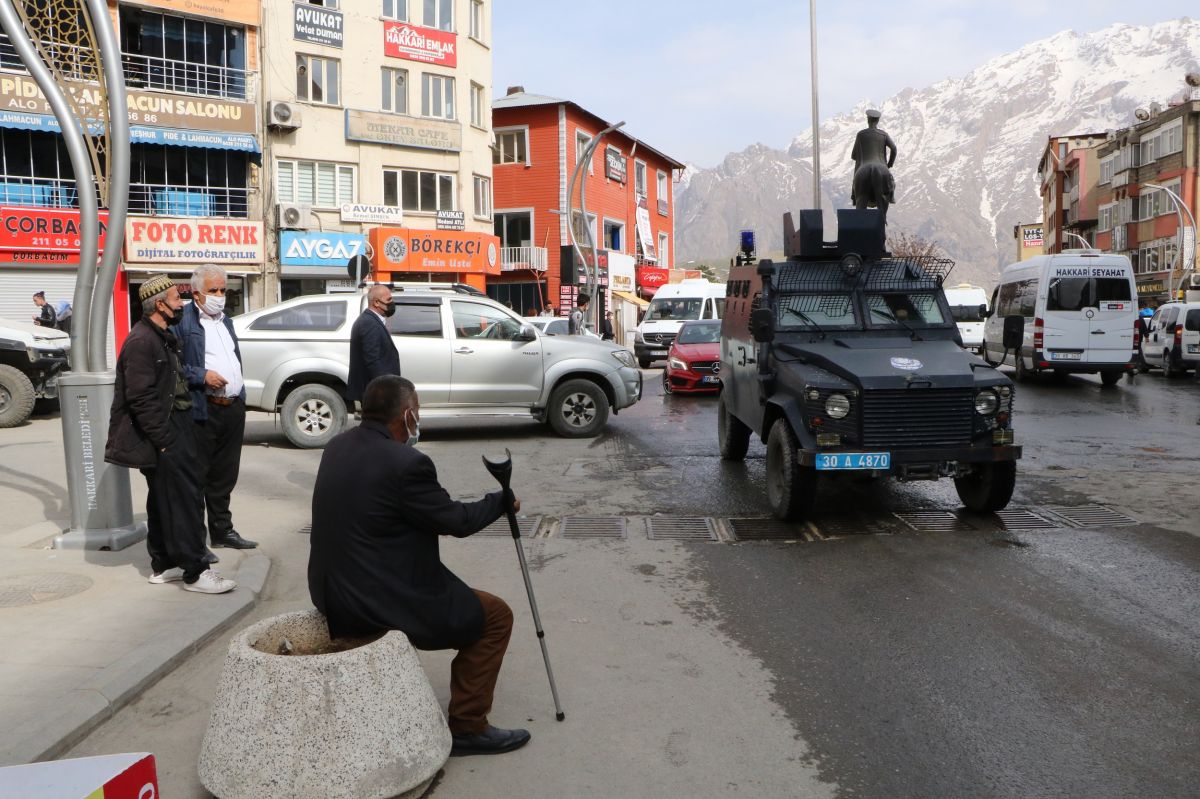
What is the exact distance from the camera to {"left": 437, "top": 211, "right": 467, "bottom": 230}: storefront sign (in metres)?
35.5

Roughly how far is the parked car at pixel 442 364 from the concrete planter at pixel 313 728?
9.32m

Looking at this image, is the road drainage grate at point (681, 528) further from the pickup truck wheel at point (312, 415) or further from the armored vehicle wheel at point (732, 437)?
the pickup truck wheel at point (312, 415)

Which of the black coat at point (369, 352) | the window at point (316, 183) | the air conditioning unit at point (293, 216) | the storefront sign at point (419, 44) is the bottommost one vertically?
the black coat at point (369, 352)

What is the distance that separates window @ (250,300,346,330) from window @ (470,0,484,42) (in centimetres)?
2626

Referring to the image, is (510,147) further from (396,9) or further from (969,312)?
(969,312)

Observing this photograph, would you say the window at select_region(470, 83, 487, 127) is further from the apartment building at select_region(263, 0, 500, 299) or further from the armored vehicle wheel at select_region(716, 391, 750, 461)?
the armored vehicle wheel at select_region(716, 391, 750, 461)

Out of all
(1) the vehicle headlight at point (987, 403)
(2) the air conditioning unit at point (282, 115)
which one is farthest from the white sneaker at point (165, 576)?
(2) the air conditioning unit at point (282, 115)

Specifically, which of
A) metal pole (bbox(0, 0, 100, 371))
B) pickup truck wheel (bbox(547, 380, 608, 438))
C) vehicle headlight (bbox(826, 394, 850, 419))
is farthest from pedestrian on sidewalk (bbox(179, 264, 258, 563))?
pickup truck wheel (bbox(547, 380, 608, 438))

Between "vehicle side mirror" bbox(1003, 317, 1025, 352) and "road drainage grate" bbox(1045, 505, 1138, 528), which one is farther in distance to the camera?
"vehicle side mirror" bbox(1003, 317, 1025, 352)

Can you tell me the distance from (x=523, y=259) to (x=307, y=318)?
101 feet

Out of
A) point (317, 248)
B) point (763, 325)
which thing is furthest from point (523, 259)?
point (763, 325)

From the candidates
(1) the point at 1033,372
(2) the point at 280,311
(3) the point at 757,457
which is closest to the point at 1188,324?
(1) the point at 1033,372

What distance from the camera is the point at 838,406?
8008mm

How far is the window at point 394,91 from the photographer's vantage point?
113 feet
